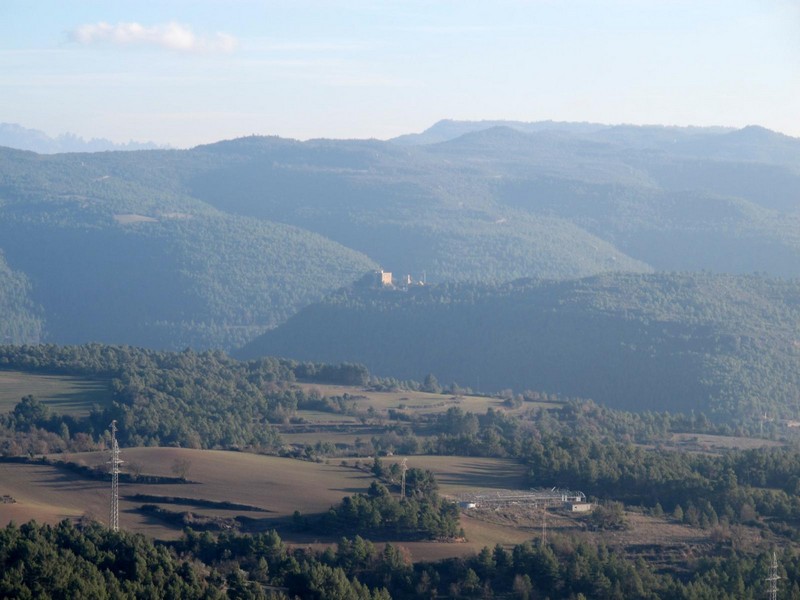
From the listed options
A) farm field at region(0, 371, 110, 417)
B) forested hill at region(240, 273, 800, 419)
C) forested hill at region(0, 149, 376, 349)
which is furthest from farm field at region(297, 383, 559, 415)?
forested hill at region(0, 149, 376, 349)

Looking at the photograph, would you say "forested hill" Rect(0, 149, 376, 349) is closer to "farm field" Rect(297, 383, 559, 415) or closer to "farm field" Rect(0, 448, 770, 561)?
"farm field" Rect(297, 383, 559, 415)

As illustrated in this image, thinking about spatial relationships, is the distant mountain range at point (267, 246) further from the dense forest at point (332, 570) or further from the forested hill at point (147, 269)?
the dense forest at point (332, 570)

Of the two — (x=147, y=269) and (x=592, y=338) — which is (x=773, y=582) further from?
(x=147, y=269)

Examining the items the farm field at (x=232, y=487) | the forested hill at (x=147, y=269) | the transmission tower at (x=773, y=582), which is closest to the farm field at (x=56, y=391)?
the farm field at (x=232, y=487)

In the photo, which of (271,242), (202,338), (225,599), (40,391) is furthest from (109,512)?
(271,242)

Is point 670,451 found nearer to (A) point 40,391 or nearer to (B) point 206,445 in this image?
(B) point 206,445
